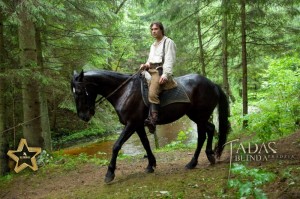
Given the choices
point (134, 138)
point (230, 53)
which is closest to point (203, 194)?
point (230, 53)

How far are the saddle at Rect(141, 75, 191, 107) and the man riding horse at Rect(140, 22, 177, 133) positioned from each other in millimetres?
139

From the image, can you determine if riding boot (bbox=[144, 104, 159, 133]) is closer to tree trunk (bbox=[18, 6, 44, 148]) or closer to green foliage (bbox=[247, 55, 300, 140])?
tree trunk (bbox=[18, 6, 44, 148])

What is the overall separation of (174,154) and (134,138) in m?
9.71

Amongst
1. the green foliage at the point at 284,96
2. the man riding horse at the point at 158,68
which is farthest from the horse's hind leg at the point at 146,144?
the green foliage at the point at 284,96

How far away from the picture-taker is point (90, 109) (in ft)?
17.7

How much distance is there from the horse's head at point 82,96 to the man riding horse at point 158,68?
111 centimetres

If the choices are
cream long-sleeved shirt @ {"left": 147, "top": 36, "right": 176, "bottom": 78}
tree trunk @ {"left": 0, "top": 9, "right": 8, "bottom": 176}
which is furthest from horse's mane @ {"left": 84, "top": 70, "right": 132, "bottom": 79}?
tree trunk @ {"left": 0, "top": 9, "right": 8, "bottom": 176}

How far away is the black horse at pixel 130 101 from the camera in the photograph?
207 inches

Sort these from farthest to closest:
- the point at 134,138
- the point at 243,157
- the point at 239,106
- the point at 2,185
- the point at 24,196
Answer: the point at 134,138 < the point at 239,106 < the point at 2,185 < the point at 24,196 < the point at 243,157

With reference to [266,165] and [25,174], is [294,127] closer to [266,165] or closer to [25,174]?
[266,165]

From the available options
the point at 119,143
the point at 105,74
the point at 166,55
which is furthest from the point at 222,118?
the point at 105,74

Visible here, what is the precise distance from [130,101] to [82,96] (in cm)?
89

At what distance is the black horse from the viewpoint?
5.27 m

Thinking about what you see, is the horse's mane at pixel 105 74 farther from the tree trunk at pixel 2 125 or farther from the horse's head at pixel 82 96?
the tree trunk at pixel 2 125
